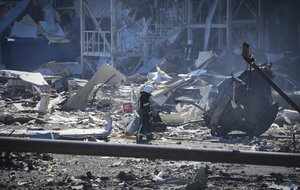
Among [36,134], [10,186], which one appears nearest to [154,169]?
[10,186]

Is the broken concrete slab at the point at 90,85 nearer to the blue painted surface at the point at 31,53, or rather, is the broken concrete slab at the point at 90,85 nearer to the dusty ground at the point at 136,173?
the dusty ground at the point at 136,173

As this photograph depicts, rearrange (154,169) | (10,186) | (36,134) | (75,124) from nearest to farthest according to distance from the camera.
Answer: (10,186) < (154,169) < (36,134) < (75,124)

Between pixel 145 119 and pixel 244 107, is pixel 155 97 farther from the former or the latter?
pixel 244 107

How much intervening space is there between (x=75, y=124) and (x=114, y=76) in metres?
3.86

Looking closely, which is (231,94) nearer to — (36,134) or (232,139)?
(232,139)

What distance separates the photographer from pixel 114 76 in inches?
660

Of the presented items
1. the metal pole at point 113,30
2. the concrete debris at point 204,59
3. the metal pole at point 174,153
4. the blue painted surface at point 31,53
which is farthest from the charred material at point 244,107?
the blue painted surface at point 31,53

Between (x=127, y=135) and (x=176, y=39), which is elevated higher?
(x=176, y=39)

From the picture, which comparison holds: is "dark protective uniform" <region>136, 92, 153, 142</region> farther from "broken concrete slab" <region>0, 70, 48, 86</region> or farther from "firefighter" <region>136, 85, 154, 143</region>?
"broken concrete slab" <region>0, 70, 48, 86</region>

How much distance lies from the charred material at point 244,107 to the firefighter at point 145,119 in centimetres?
134

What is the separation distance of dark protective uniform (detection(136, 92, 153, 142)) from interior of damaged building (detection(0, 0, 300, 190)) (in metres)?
0.03

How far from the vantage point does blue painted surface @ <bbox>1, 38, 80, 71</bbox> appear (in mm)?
29297

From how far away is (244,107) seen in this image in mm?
11188

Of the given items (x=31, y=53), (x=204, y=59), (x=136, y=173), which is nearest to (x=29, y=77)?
(x=204, y=59)
